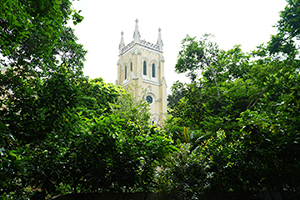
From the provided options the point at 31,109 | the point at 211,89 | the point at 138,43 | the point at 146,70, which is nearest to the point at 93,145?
the point at 31,109

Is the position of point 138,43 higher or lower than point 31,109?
higher

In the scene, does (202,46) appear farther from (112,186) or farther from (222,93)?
(112,186)

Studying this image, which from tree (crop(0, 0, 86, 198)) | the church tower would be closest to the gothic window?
the church tower

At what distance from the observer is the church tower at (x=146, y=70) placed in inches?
1432

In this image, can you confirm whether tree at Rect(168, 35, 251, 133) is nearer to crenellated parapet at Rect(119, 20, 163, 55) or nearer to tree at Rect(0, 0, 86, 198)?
tree at Rect(0, 0, 86, 198)

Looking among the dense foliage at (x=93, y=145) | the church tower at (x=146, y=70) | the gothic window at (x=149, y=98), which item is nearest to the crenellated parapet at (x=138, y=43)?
the church tower at (x=146, y=70)

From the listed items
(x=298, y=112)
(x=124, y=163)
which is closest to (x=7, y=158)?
(x=124, y=163)

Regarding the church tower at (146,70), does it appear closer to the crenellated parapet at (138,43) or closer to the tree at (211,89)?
the crenellated parapet at (138,43)

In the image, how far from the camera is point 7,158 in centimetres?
208

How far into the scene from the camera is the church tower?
3638 centimetres

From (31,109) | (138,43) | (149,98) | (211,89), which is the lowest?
(31,109)

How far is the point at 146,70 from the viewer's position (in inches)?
1497

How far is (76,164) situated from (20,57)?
139 inches

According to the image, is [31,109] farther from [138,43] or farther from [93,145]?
[138,43]
